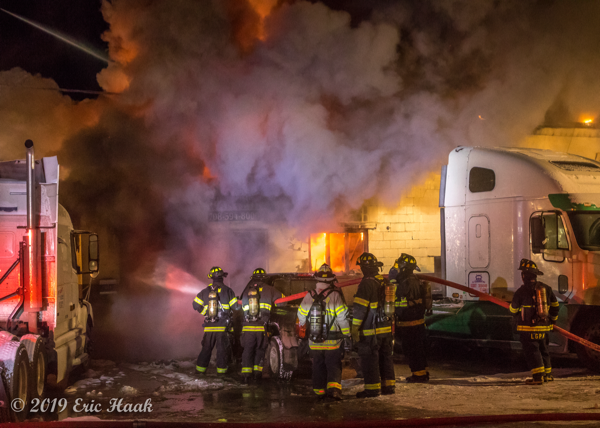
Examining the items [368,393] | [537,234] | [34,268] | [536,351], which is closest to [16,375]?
[34,268]

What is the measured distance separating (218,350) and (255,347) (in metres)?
0.59

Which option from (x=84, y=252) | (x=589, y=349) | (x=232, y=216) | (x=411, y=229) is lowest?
(x=589, y=349)

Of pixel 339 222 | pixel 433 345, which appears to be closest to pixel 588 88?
pixel 339 222

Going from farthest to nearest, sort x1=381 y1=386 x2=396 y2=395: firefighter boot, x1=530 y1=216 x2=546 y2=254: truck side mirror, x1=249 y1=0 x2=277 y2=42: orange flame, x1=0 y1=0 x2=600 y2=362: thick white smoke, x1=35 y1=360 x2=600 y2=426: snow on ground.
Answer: x1=249 y1=0 x2=277 y2=42: orange flame, x1=0 y1=0 x2=600 y2=362: thick white smoke, x1=530 y1=216 x2=546 y2=254: truck side mirror, x1=381 y1=386 x2=396 y2=395: firefighter boot, x1=35 y1=360 x2=600 y2=426: snow on ground

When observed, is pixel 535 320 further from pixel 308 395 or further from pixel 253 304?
pixel 253 304

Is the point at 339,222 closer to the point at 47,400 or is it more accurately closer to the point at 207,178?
the point at 207,178

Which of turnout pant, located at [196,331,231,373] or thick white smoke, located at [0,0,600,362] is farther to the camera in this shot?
thick white smoke, located at [0,0,600,362]

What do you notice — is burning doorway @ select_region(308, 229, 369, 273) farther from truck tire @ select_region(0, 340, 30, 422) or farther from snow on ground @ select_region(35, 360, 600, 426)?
truck tire @ select_region(0, 340, 30, 422)

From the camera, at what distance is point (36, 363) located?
19.7ft

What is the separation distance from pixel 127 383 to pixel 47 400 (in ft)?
3.89

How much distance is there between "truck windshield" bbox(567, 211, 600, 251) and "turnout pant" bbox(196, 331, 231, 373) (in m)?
5.27

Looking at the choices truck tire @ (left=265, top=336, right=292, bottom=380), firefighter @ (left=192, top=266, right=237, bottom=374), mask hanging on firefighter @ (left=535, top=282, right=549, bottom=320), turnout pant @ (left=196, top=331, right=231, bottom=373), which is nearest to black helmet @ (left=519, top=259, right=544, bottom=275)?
mask hanging on firefighter @ (left=535, top=282, right=549, bottom=320)

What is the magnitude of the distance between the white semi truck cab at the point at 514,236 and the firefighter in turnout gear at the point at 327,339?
133 inches

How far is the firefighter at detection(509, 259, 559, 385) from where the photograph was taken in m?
6.94
